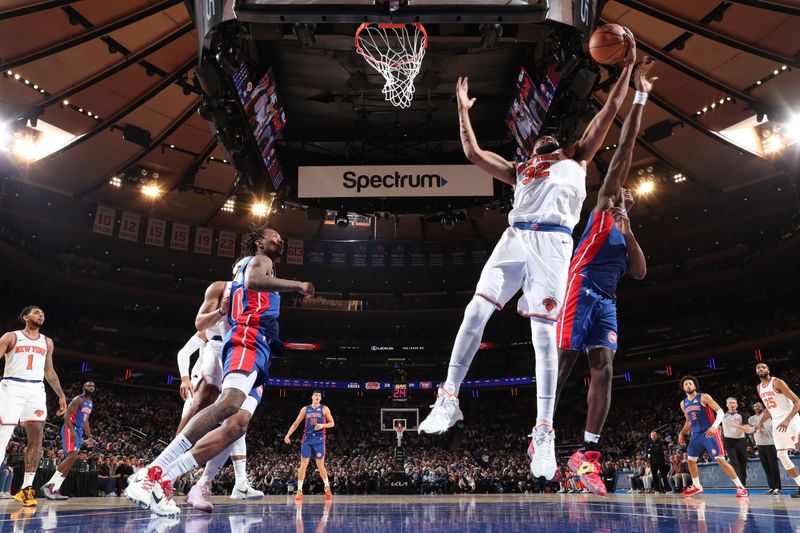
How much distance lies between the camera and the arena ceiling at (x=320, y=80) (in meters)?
10.9

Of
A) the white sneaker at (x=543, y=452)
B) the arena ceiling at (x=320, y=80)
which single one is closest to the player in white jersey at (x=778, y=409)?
the arena ceiling at (x=320, y=80)

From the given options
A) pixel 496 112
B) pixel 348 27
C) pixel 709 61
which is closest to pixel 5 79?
pixel 348 27

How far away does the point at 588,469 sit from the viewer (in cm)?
384

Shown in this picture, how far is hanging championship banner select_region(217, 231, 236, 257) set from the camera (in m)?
27.8

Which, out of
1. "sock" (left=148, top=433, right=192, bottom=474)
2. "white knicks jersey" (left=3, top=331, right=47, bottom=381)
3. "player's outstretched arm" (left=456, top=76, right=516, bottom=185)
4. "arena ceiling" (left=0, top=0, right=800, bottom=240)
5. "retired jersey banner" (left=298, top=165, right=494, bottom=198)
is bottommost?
"sock" (left=148, top=433, right=192, bottom=474)

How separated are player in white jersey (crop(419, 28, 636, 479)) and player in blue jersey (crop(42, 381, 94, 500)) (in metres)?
7.55

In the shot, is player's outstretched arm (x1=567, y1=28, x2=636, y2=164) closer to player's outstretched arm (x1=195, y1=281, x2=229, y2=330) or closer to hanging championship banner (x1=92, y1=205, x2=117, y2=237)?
player's outstretched arm (x1=195, y1=281, x2=229, y2=330)

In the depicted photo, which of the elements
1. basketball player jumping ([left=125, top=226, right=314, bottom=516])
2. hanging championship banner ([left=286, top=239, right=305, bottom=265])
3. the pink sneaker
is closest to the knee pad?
basketball player jumping ([left=125, top=226, right=314, bottom=516])

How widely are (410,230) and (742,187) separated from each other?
44.8 feet

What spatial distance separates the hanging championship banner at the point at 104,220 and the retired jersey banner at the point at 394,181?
17.7m

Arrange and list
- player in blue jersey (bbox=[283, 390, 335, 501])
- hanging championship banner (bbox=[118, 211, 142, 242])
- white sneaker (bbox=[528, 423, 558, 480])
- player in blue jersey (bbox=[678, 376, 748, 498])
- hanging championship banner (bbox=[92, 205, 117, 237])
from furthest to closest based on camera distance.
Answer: hanging championship banner (bbox=[118, 211, 142, 242]) < hanging championship banner (bbox=[92, 205, 117, 237]) < player in blue jersey (bbox=[283, 390, 335, 501]) < player in blue jersey (bbox=[678, 376, 748, 498]) < white sneaker (bbox=[528, 423, 558, 480])

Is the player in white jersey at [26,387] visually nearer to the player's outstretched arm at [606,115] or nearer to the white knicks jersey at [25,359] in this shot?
the white knicks jersey at [25,359]

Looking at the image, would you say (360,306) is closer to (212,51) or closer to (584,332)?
(212,51)

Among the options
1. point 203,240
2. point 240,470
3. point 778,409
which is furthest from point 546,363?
point 203,240
